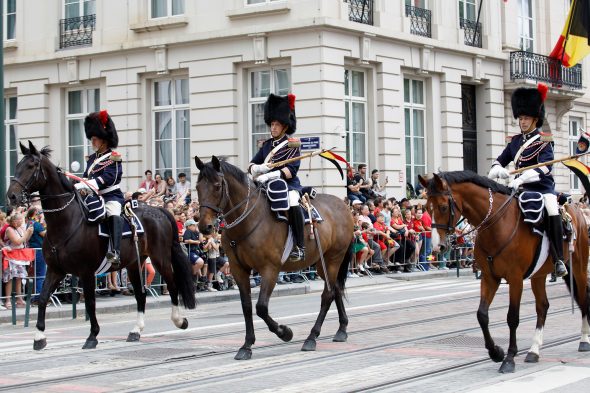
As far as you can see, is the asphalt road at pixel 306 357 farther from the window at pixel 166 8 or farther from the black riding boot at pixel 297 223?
the window at pixel 166 8

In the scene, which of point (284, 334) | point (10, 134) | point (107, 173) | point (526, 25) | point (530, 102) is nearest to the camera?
point (530, 102)

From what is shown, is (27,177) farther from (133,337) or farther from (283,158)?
(283,158)

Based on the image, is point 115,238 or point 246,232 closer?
point 246,232

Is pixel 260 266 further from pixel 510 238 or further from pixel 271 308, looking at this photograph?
pixel 271 308

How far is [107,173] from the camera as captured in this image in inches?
546

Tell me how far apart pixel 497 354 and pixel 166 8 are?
24.1 meters

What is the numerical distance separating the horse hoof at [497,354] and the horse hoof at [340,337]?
8.82ft

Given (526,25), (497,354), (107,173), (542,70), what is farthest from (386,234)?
(526,25)

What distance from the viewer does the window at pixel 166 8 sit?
3275 centimetres

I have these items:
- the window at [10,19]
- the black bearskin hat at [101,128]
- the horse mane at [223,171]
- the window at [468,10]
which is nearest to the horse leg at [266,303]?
the horse mane at [223,171]

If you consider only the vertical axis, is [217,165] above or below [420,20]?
below

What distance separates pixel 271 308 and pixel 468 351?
7.63m

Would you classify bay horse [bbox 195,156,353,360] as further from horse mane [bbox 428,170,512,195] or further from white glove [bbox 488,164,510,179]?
white glove [bbox 488,164,510,179]

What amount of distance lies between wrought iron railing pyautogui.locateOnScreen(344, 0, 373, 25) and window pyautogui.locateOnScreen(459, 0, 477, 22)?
18.4 ft
